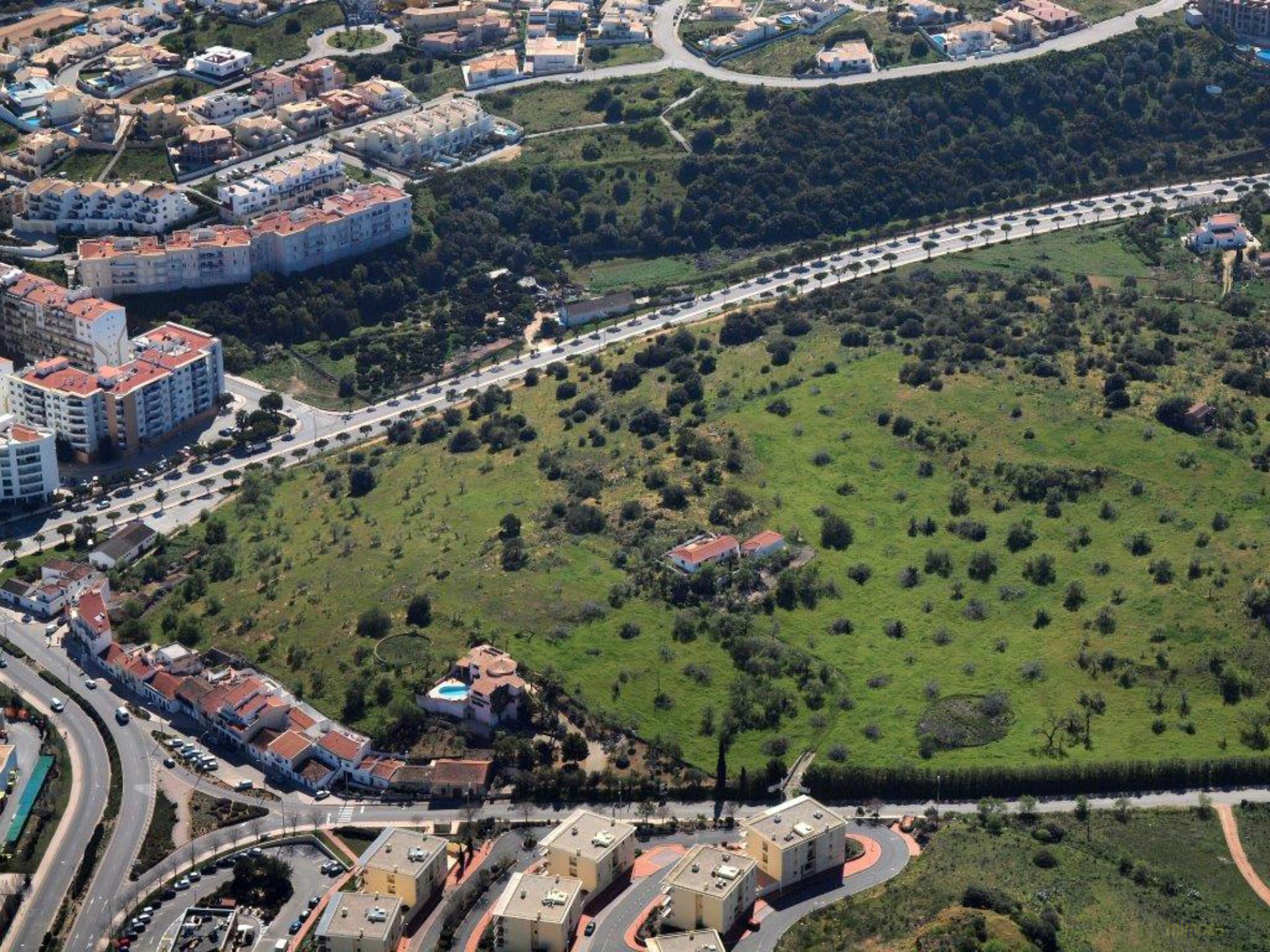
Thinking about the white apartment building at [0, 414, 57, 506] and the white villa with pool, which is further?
the white apartment building at [0, 414, 57, 506]

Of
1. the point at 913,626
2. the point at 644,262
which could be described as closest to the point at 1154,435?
the point at 913,626

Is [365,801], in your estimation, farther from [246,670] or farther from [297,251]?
[297,251]

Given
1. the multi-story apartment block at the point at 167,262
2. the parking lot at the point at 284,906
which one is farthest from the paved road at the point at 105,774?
the multi-story apartment block at the point at 167,262

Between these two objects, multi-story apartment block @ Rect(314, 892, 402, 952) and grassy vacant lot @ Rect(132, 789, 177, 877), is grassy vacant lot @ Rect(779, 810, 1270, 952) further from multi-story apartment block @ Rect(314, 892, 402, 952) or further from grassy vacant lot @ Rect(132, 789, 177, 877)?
grassy vacant lot @ Rect(132, 789, 177, 877)

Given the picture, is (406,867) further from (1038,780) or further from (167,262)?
(167,262)

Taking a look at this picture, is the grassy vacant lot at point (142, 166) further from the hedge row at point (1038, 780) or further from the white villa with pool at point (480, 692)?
the hedge row at point (1038, 780)

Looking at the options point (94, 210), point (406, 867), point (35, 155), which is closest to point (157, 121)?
point (35, 155)

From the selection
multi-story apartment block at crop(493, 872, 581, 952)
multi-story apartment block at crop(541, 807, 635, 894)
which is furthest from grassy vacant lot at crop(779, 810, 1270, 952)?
multi-story apartment block at crop(493, 872, 581, 952)
